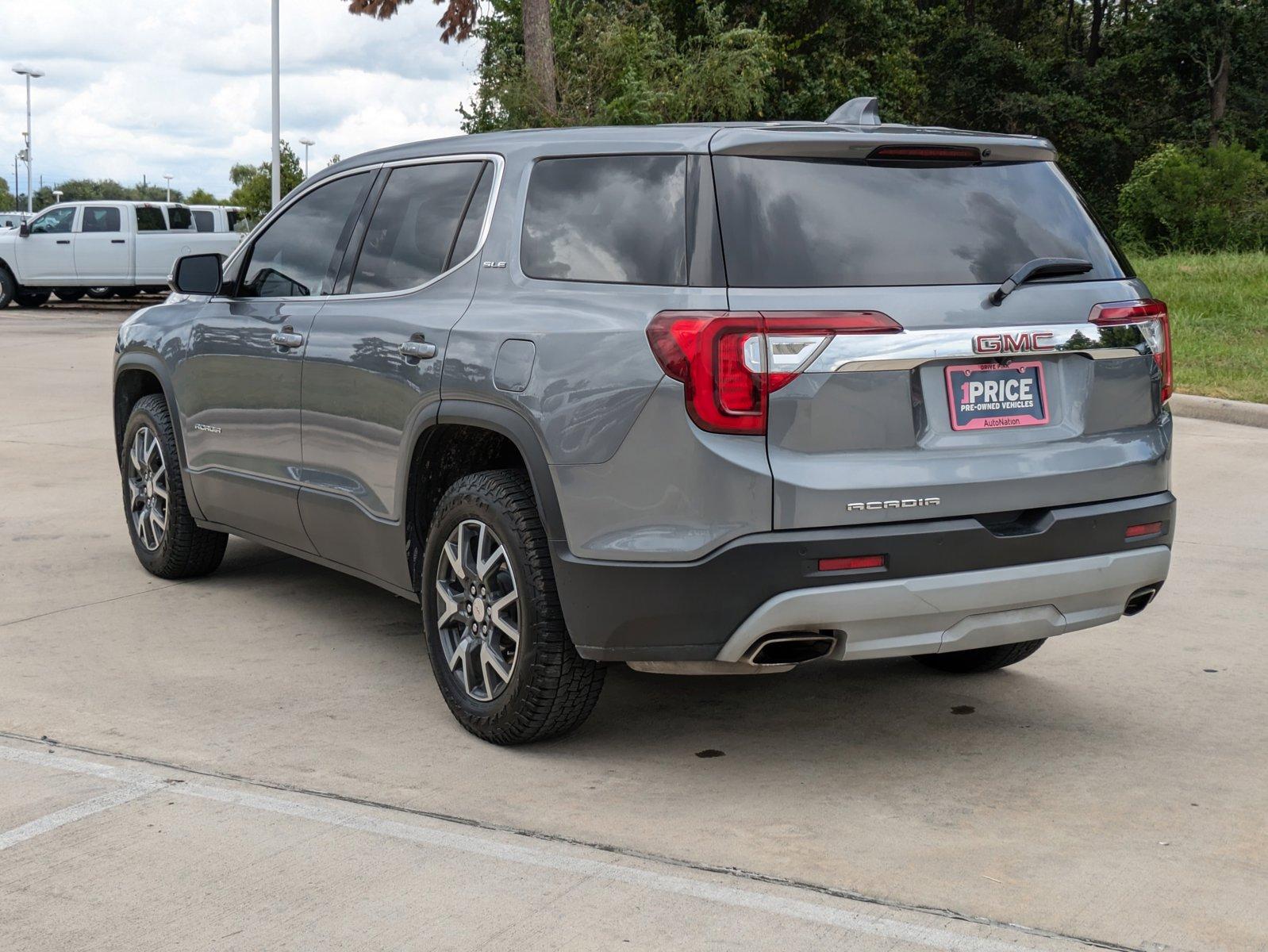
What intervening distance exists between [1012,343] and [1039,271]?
29cm

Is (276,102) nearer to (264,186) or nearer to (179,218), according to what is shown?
(179,218)

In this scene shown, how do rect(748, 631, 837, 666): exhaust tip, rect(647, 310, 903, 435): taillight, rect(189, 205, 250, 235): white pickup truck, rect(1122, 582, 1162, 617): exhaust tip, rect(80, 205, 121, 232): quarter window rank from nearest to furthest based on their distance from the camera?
rect(647, 310, 903, 435): taillight < rect(748, 631, 837, 666): exhaust tip < rect(1122, 582, 1162, 617): exhaust tip < rect(80, 205, 121, 232): quarter window < rect(189, 205, 250, 235): white pickup truck

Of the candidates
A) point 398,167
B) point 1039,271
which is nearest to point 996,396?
point 1039,271

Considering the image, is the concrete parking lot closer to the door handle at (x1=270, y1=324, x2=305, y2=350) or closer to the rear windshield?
the door handle at (x1=270, y1=324, x2=305, y2=350)

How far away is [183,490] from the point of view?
6.47 m

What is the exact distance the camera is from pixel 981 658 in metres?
5.40

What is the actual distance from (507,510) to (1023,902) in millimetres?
1729

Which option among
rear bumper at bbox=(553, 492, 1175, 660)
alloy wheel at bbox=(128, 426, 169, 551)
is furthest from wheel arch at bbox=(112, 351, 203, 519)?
rear bumper at bbox=(553, 492, 1175, 660)

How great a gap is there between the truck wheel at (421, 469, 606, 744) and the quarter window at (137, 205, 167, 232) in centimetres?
2532

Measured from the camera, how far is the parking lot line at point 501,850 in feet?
10.8

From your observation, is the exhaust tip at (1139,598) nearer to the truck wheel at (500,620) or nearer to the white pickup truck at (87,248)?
the truck wheel at (500,620)

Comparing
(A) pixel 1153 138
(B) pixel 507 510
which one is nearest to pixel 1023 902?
(B) pixel 507 510

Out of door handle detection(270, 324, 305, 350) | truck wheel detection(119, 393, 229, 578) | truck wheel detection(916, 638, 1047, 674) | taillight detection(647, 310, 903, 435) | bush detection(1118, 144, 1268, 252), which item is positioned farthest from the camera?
bush detection(1118, 144, 1268, 252)

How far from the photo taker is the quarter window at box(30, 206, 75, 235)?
27.8m
